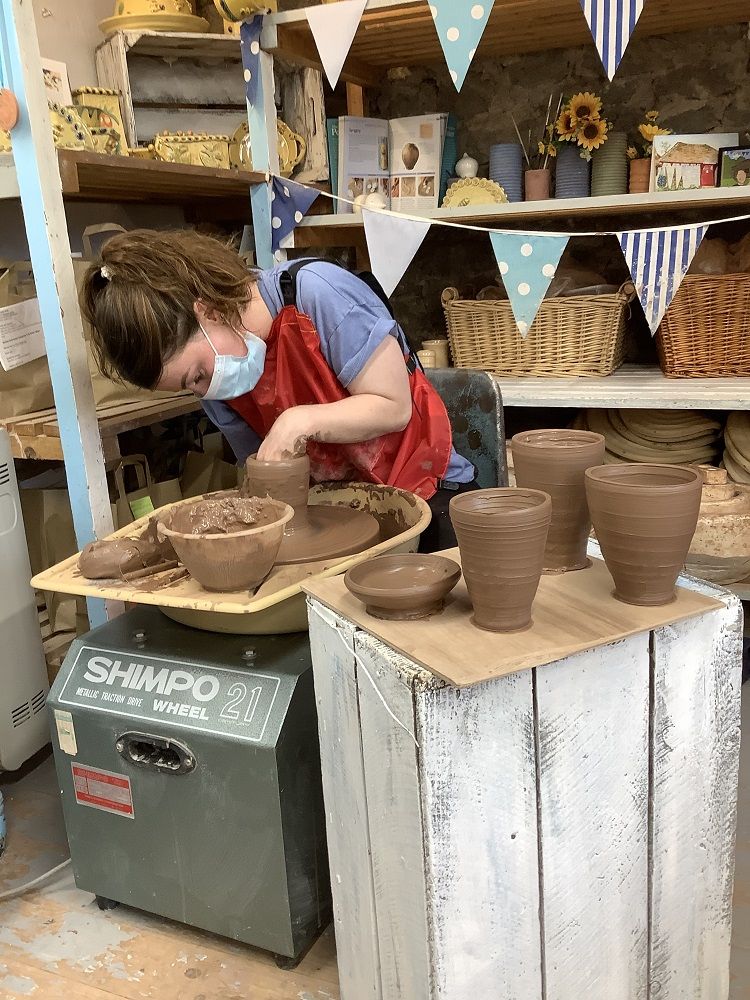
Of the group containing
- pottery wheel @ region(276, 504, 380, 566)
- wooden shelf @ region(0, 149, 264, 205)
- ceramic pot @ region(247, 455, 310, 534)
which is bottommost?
pottery wheel @ region(276, 504, 380, 566)

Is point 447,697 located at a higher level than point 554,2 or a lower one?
lower

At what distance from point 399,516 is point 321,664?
0.53 m

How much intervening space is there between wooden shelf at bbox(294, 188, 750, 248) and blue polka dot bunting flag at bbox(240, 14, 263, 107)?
1.27 ft

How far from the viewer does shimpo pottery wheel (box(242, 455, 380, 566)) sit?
1.35m

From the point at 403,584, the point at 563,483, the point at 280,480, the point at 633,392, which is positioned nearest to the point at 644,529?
the point at 563,483

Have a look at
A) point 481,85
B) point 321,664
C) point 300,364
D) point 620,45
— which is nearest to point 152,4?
point 481,85

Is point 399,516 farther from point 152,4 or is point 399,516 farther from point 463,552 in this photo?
point 152,4

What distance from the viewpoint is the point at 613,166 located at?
2.51 meters

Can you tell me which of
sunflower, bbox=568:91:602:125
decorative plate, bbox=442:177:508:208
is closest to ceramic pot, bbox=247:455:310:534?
decorative plate, bbox=442:177:508:208

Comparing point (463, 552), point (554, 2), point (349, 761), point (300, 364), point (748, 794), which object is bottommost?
point (748, 794)

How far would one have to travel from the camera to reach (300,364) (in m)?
1.61

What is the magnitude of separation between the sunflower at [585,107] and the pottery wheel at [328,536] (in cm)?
169

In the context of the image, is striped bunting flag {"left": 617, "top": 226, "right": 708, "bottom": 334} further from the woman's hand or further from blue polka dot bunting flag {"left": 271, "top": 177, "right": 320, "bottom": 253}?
the woman's hand

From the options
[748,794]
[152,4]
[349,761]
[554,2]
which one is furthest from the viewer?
[152,4]
